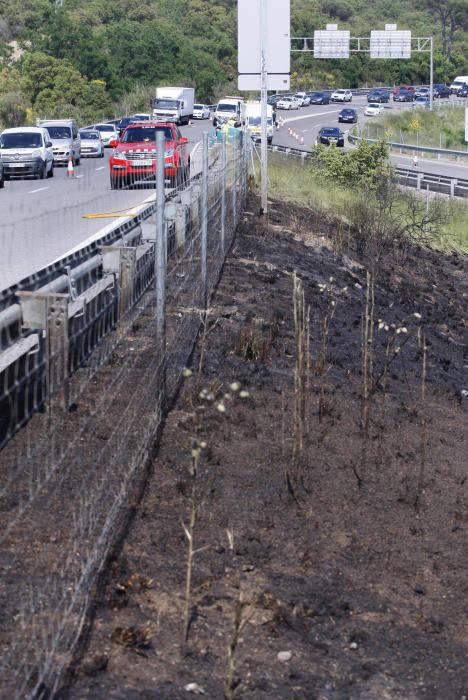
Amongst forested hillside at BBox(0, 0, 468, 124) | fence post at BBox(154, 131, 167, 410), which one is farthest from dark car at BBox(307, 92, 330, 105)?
fence post at BBox(154, 131, 167, 410)

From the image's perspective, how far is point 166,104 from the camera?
7019cm

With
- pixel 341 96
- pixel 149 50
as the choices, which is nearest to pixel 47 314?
pixel 149 50

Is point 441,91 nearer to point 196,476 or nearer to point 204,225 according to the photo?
point 204,225

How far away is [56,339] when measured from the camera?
223 inches

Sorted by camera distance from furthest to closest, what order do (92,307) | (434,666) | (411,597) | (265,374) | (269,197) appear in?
(269,197) < (265,374) < (92,307) < (411,597) < (434,666)

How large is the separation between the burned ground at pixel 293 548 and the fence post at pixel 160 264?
384mm

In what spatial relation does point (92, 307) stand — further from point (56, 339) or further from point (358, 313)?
point (358, 313)

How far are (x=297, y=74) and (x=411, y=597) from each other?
126 m

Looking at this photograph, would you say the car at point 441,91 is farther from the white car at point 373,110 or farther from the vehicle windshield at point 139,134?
the vehicle windshield at point 139,134

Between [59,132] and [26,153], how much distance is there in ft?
29.5

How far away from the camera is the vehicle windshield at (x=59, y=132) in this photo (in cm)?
4078

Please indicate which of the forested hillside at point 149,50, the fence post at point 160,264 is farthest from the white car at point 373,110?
the fence post at point 160,264

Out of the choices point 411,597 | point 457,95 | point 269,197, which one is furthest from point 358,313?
point 457,95

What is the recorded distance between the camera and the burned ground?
5.23 metres
